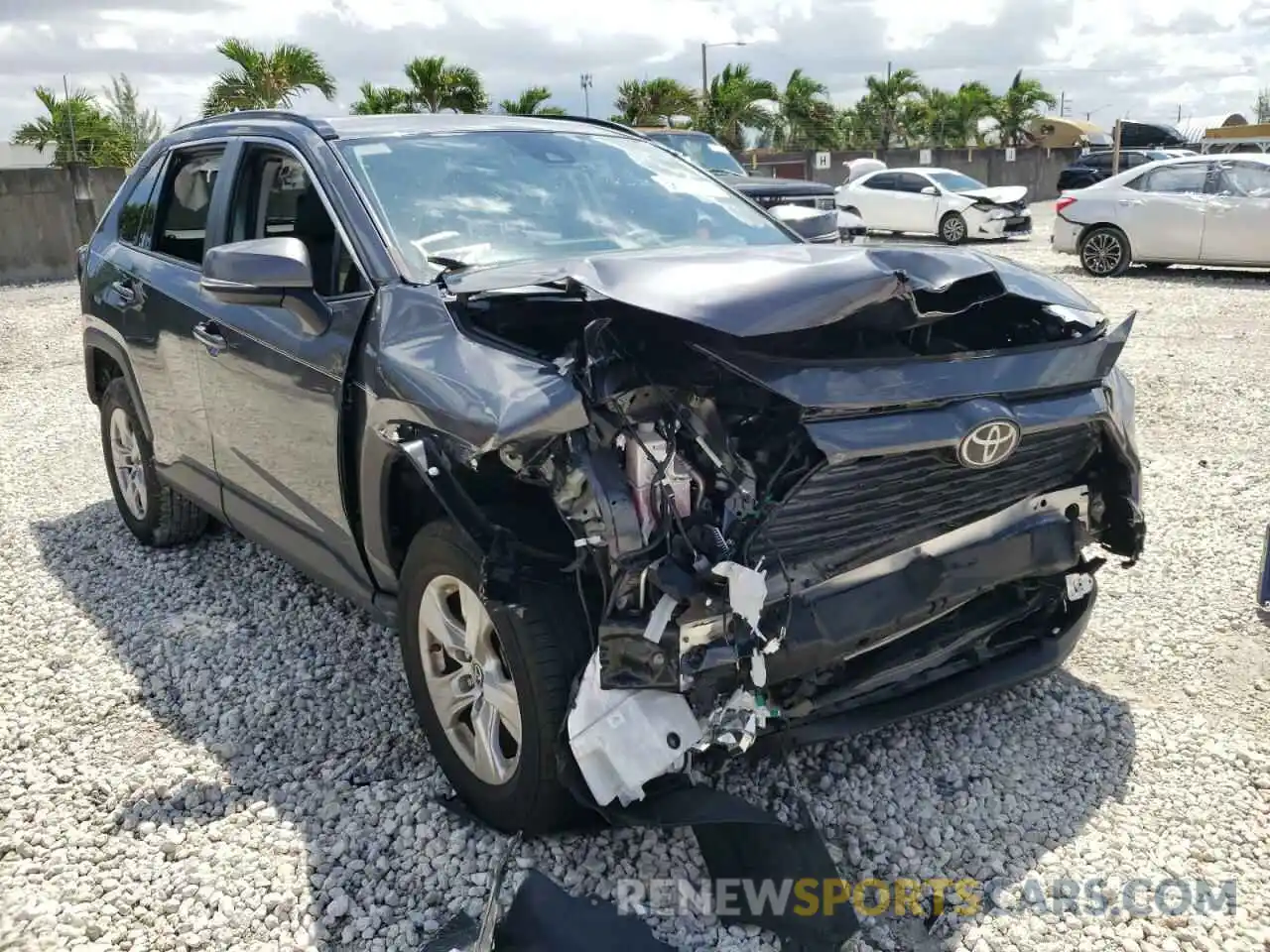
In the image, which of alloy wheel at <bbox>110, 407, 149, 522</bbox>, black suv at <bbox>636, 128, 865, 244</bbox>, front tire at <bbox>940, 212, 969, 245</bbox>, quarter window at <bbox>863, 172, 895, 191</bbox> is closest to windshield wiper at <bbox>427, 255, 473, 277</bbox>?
alloy wheel at <bbox>110, 407, 149, 522</bbox>

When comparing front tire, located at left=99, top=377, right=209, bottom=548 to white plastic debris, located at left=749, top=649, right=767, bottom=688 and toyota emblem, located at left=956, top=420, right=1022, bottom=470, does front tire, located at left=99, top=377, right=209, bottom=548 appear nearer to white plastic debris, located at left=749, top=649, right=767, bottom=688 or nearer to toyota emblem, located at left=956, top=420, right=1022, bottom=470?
white plastic debris, located at left=749, top=649, right=767, bottom=688

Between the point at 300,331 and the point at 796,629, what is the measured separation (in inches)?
71.9

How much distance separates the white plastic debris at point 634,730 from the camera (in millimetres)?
2482

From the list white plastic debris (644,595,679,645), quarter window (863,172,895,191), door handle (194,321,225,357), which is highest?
door handle (194,321,225,357)

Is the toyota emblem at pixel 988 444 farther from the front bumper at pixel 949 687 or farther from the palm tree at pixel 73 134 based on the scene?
the palm tree at pixel 73 134

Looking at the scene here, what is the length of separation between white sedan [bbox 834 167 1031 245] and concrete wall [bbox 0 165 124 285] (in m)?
12.9

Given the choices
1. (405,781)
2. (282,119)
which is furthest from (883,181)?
(405,781)

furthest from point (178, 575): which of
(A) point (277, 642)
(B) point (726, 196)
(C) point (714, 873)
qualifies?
(C) point (714, 873)

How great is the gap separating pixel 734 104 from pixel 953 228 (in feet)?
51.1

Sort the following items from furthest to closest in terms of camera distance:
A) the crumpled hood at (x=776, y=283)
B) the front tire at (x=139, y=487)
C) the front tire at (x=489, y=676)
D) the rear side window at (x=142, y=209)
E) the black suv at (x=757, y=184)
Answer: the black suv at (x=757, y=184) → the front tire at (x=139, y=487) → the rear side window at (x=142, y=209) → the front tire at (x=489, y=676) → the crumpled hood at (x=776, y=283)

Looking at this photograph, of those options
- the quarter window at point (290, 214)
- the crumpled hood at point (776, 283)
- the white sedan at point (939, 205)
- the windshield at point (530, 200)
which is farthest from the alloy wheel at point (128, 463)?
the white sedan at point (939, 205)

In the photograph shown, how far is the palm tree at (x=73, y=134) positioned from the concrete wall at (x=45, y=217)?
432 centimetres

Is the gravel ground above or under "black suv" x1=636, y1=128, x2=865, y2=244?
under

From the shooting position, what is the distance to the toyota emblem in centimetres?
263
